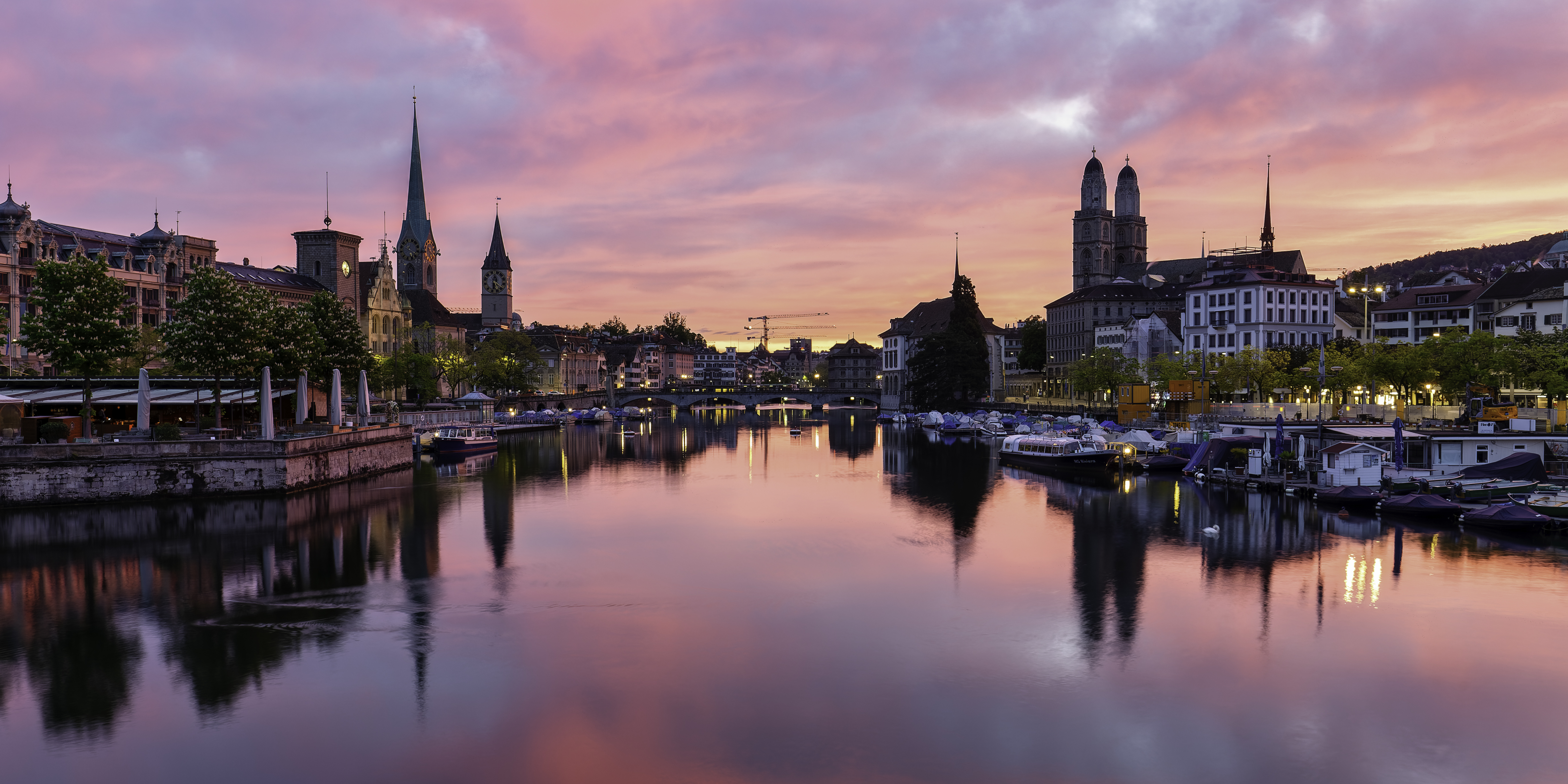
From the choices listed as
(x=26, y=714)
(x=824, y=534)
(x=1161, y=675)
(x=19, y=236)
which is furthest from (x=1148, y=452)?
(x=19, y=236)

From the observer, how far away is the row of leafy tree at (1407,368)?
7906cm

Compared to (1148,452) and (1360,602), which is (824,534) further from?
(1148,452)

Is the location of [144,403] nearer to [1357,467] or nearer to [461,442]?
[461,442]

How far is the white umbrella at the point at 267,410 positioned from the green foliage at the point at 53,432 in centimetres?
1020

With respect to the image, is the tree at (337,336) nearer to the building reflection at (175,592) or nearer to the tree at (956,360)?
the building reflection at (175,592)

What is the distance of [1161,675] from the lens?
87.5 ft

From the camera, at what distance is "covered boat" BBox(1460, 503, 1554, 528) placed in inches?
1795

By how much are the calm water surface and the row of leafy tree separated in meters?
34.1

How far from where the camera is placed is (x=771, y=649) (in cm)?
2936

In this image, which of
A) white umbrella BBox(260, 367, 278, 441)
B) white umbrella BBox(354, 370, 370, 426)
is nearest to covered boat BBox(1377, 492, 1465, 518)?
white umbrella BBox(260, 367, 278, 441)

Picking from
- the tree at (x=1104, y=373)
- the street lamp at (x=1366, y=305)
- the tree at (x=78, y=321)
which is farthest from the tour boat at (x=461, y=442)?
the street lamp at (x=1366, y=305)

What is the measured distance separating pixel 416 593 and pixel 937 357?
133 m

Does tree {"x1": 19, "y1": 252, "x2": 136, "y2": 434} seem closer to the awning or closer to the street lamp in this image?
the awning

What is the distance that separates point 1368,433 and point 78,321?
75645mm
